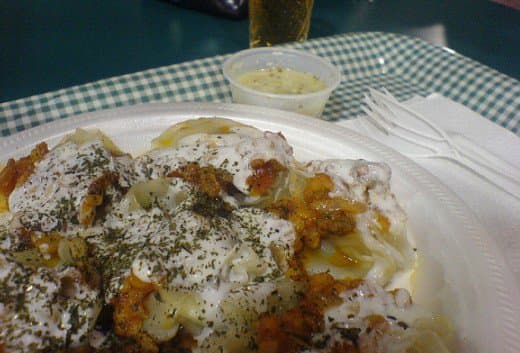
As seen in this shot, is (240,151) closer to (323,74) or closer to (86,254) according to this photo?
(86,254)

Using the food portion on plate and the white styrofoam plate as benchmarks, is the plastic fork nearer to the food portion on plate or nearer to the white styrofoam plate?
the white styrofoam plate

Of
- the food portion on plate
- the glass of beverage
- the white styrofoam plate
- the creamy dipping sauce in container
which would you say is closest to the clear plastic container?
the creamy dipping sauce in container

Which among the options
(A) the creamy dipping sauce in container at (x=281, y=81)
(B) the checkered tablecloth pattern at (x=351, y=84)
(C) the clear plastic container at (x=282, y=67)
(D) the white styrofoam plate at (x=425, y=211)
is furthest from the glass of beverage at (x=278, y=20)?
(D) the white styrofoam plate at (x=425, y=211)

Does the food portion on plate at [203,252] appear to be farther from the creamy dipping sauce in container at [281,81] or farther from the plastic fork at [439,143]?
the creamy dipping sauce in container at [281,81]

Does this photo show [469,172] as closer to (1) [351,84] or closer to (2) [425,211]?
(2) [425,211]

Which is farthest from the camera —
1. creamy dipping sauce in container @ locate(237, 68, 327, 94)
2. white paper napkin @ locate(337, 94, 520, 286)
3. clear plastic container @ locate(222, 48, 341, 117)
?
creamy dipping sauce in container @ locate(237, 68, 327, 94)

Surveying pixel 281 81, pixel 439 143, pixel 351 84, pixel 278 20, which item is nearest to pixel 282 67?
pixel 281 81

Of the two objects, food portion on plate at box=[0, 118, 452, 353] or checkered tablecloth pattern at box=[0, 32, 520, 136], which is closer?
food portion on plate at box=[0, 118, 452, 353]
